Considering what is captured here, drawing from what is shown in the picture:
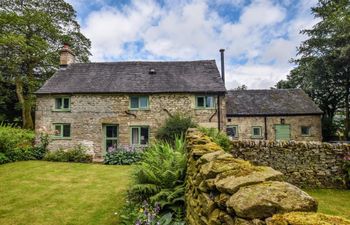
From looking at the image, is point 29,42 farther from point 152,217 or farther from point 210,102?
point 152,217

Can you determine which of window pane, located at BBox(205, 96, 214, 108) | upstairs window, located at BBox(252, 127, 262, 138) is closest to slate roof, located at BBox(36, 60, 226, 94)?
window pane, located at BBox(205, 96, 214, 108)

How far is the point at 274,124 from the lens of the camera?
20.1m

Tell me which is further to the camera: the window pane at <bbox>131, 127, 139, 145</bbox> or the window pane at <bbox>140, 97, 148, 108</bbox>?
the window pane at <bbox>140, 97, 148, 108</bbox>

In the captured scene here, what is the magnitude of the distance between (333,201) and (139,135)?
12517mm

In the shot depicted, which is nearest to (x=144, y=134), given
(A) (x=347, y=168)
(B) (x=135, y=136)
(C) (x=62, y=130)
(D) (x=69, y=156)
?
(B) (x=135, y=136)

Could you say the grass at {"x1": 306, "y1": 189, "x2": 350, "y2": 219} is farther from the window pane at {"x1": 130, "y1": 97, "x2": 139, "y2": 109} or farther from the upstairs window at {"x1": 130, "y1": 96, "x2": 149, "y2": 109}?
the window pane at {"x1": 130, "y1": 97, "x2": 139, "y2": 109}

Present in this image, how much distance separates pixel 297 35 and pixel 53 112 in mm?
26427

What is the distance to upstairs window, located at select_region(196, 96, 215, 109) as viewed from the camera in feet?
55.9

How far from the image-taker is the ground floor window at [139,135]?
1700 centimetres

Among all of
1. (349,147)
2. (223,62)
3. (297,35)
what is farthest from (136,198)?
(297,35)

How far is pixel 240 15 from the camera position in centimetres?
1591

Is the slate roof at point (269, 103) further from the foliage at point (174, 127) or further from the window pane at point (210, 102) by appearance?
the foliage at point (174, 127)

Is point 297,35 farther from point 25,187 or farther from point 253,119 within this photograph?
point 25,187

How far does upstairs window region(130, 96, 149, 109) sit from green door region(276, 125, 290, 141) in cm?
1142
